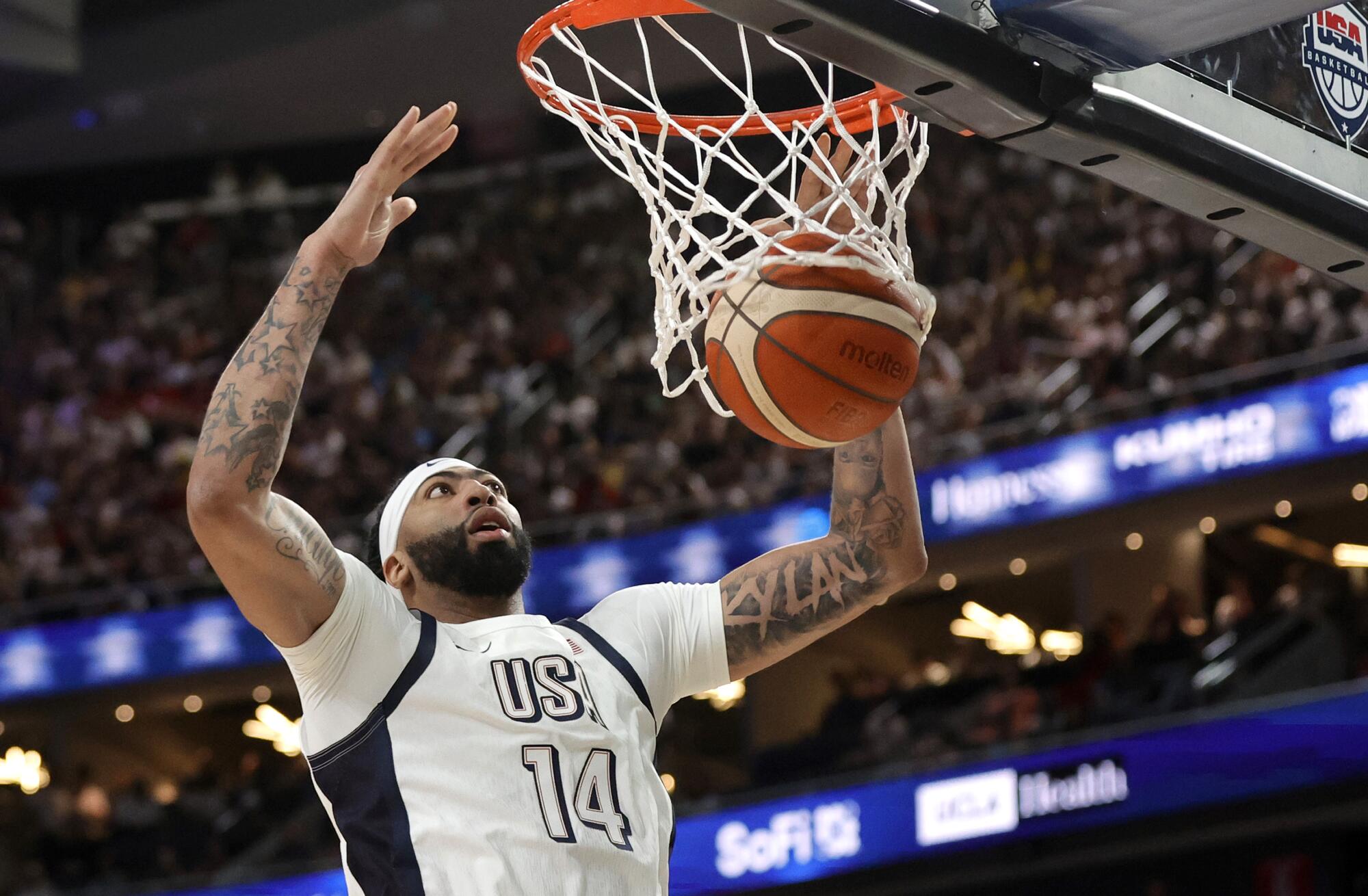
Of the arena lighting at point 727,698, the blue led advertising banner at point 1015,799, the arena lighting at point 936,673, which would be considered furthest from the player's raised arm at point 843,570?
the arena lighting at point 727,698

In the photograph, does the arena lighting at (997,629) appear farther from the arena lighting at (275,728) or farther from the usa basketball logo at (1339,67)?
the usa basketball logo at (1339,67)

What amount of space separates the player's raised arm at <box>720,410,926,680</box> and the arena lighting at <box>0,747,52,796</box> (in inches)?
484

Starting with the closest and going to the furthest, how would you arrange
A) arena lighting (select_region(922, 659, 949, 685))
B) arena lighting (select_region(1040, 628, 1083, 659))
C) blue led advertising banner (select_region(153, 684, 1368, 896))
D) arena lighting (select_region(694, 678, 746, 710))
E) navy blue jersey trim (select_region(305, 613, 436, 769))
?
navy blue jersey trim (select_region(305, 613, 436, 769)) < blue led advertising banner (select_region(153, 684, 1368, 896)) < arena lighting (select_region(922, 659, 949, 685)) < arena lighting (select_region(694, 678, 746, 710)) < arena lighting (select_region(1040, 628, 1083, 659))

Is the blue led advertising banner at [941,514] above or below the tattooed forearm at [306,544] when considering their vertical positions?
above

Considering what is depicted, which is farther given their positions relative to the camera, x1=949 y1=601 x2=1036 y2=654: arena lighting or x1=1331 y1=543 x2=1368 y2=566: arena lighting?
x1=949 y1=601 x2=1036 y2=654: arena lighting

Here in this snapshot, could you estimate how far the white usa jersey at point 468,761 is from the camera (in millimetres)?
2643

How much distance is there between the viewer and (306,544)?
2.65 metres

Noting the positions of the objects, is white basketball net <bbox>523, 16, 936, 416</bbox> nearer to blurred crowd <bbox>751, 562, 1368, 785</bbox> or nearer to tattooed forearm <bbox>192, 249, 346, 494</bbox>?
tattooed forearm <bbox>192, 249, 346, 494</bbox>

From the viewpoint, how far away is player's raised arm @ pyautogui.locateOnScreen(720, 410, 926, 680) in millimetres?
3121

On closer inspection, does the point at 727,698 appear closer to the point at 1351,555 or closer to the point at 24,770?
the point at 1351,555

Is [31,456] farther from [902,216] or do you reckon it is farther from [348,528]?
[902,216]

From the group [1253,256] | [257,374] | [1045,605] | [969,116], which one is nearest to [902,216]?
[969,116]

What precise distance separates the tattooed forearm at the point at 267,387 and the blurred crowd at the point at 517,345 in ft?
29.0

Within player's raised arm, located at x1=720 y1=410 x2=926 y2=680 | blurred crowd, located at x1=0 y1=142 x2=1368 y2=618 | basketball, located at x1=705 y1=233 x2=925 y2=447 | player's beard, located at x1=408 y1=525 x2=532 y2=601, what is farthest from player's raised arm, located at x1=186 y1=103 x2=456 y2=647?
blurred crowd, located at x1=0 y1=142 x2=1368 y2=618
